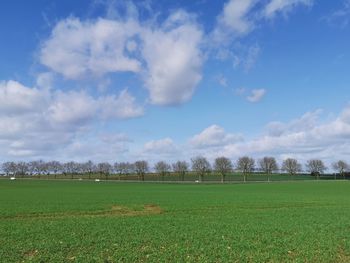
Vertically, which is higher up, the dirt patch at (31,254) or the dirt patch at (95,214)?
the dirt patch at (31,254)

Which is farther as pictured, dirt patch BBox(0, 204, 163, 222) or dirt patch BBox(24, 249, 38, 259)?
dirt patch BBox(0, 204, 163, 222)

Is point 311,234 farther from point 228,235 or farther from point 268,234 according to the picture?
point 228,235

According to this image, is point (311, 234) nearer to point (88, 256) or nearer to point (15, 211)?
point (88, 256)

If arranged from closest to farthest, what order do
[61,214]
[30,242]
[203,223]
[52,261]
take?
[52,261] < [30,242] < [203,223] < [61,214]

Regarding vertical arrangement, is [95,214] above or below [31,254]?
below

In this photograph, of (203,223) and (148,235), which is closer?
(148,235)

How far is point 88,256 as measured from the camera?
1830cm

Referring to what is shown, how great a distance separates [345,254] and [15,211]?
34.7 m

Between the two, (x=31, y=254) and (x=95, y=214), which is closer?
(x=31, y=254)

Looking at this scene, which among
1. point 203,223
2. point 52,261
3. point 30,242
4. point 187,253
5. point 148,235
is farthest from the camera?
point 203,223

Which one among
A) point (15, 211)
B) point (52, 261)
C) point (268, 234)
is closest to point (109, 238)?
point (52, 261)

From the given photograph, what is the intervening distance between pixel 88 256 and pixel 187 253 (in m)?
4.54

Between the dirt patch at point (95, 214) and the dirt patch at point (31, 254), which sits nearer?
the dirt patch at point (31, 254)

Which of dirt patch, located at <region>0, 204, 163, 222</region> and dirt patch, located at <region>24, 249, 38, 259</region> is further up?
dirt patch, located at <region>24, 249, 38, 259</region>
